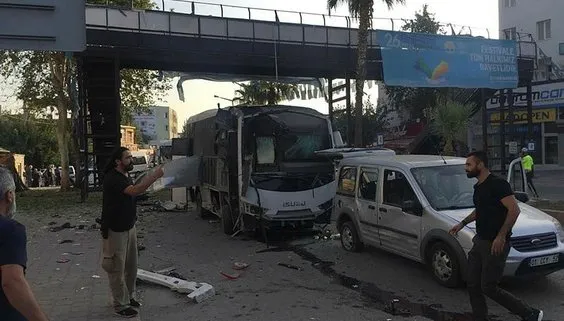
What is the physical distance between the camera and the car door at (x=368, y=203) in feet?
27.6

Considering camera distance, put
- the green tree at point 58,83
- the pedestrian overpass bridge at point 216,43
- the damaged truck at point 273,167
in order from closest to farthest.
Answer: the damaged truck at point 273,167, the pedestrian overpass bridge at point 216,43, the green tree at point 58,83

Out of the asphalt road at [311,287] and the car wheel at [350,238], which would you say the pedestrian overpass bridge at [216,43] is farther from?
the car wheel at [350,238]

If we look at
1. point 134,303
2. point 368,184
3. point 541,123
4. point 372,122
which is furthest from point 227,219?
point 372,122

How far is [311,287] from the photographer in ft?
23.6

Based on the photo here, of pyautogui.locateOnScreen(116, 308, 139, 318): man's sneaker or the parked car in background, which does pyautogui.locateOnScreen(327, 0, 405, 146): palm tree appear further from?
pyautogui.locateOnScreen(116, 308, 139, 318): man's sneaker

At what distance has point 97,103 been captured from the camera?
19438mm

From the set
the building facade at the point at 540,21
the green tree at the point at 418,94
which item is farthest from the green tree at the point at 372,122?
the building facade at the point at 540,21

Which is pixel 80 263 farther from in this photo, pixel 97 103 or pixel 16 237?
pixel 97 103

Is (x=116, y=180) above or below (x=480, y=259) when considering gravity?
above

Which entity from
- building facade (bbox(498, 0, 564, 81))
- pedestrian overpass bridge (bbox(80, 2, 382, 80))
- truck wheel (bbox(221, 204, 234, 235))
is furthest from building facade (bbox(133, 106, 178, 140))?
truck wheel (bbox(221, 204, 234, 235))

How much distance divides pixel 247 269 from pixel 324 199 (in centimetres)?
310

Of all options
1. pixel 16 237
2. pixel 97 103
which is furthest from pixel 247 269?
pixel 97 103

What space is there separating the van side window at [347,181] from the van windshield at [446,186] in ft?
5.01

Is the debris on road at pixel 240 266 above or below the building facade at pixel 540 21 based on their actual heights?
below
